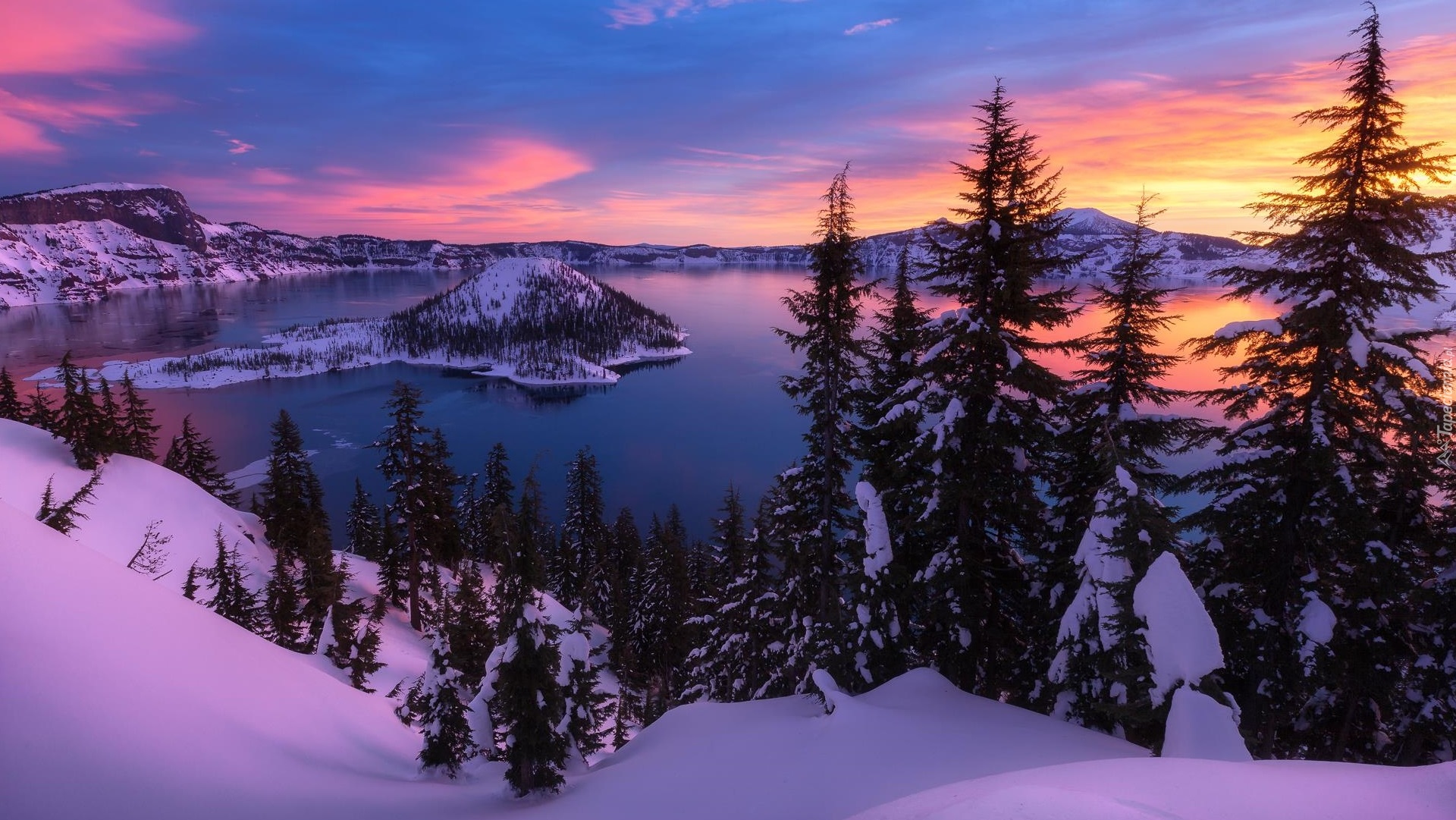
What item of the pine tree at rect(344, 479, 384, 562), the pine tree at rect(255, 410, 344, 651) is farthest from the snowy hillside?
the pine tree at rect(344, 479, 384, 562)

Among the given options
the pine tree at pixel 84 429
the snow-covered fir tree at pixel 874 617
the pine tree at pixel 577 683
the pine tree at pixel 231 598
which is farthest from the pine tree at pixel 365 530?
the snow-covered fir tree at pixel 874 617

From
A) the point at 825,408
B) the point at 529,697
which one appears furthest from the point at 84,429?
the point at 825,408

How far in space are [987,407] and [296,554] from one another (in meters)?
37.0

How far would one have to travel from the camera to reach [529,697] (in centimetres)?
1109

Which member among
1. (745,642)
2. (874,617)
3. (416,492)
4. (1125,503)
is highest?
(1125,503)

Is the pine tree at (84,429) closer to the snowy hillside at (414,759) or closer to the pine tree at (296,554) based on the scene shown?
the pine tree at (296,554)

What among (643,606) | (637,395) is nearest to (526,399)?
(637,395)

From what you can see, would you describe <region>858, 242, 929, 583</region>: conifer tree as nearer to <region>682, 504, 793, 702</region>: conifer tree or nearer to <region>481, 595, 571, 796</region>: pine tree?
<region>682, 504, 793, 702</region>: conifer tree

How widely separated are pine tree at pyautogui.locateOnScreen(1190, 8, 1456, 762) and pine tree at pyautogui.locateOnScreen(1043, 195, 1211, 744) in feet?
3.62

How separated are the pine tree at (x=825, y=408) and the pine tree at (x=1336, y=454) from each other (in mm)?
7204

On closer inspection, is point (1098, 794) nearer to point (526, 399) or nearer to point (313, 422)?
point (313, 422)

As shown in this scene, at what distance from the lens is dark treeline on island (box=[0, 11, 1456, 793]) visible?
31.1ft

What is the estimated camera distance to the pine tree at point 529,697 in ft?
36.1

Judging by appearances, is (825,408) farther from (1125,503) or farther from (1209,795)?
(1209,795)
